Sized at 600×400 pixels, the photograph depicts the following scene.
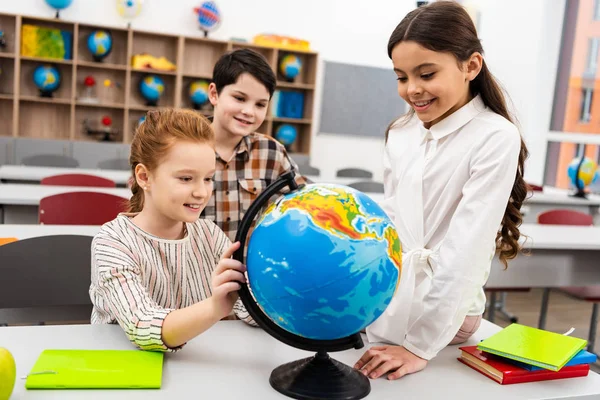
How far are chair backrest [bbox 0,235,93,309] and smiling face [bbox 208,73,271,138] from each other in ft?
1.95

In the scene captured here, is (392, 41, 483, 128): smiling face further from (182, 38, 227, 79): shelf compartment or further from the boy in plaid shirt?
(182, 38, 227, 79): shelf compartment

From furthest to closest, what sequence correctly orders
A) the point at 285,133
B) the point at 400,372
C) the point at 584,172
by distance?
the point at 285,133, the point at 584,172, the point at 400,372

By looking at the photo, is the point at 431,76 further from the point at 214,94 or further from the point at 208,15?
the point at 208,15

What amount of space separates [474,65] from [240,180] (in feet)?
3.24

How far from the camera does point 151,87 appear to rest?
6.35 metres

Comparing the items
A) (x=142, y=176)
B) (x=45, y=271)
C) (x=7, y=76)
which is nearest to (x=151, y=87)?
(x=7, y=76)

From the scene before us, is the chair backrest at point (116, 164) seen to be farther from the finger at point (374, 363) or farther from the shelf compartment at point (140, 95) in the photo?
the finger at point (374, 363)

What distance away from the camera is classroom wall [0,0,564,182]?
641 cm

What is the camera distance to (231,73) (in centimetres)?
197

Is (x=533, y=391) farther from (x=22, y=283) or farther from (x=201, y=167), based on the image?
(x=22, y=283)

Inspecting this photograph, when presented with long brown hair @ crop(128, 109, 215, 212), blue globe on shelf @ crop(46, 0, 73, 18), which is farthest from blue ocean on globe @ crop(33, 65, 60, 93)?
long brown hair @ crop(128, 109, 215, 212)

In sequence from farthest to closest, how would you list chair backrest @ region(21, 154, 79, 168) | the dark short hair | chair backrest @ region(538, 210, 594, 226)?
1. chair backrest @ region(21, 154, 79, 168)
2. chair backrest @ region(538, 210, 594, 226)
3. the dark short hair

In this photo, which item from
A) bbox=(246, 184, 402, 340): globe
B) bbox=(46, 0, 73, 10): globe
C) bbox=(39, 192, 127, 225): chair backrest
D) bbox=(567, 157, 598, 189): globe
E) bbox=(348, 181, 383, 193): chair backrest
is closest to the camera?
bbox=(246, 184, 402, 340): globe

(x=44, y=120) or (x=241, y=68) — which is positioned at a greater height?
(x=241, y=68)
